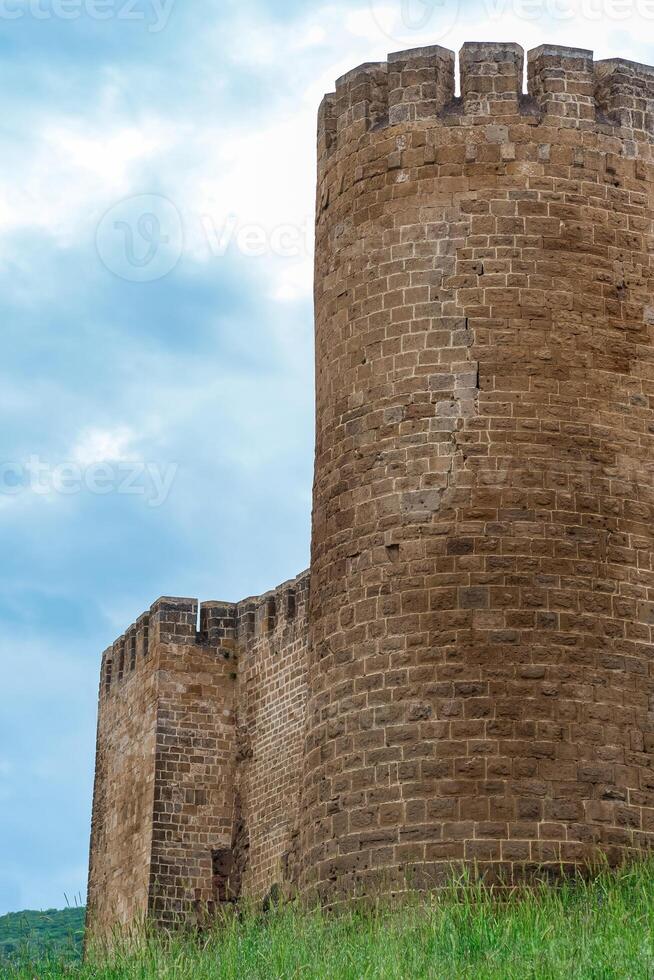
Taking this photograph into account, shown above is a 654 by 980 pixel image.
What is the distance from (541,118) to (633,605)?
3.75 m

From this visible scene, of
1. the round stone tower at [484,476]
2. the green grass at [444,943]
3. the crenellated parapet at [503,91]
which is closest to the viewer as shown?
the green grass at [444,943]

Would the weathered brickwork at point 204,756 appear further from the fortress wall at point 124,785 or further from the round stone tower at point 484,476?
the round stone tower at point 484,476

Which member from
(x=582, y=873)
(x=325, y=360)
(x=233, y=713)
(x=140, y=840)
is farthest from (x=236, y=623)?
(x=582, y=873)

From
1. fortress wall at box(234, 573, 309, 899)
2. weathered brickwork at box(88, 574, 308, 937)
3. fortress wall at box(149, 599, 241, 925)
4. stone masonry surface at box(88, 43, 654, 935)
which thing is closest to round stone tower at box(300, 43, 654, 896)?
stone masonry surface at box(88, 43, 654, 935)

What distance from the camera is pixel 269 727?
2388 centimetres

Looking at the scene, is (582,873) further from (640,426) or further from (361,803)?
(640,426)

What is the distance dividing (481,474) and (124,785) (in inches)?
537

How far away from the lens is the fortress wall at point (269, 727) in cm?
2280

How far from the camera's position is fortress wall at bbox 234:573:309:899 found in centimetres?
2280

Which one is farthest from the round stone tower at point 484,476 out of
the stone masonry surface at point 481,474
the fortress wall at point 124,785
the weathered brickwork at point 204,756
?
the fortress wall at point 124,785

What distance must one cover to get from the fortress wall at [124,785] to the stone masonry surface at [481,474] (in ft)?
32.3

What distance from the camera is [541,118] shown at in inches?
567

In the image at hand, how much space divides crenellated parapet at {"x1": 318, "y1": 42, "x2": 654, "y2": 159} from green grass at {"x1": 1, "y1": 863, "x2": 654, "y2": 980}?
18.6 ft

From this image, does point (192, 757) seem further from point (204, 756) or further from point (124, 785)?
point (124, 785)
